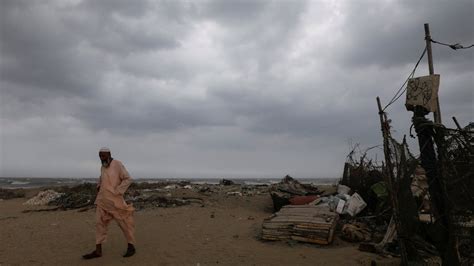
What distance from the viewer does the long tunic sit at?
7539 millimetres

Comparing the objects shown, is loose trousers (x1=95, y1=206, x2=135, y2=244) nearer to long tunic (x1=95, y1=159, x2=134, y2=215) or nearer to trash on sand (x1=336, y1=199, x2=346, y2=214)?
long tunic (x1=95, y1=159, x2=134, y2=215)

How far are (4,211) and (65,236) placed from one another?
774 centimetres

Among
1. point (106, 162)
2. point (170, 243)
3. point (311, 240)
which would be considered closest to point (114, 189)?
point (106, 162)

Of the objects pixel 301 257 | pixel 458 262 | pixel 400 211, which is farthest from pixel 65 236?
pixel 458 262

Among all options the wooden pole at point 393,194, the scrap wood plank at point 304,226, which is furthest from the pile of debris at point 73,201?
the wooden pole at point 393,194

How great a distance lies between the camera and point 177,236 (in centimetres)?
973

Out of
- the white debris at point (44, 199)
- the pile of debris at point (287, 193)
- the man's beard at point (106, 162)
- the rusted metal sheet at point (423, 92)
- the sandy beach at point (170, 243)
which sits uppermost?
the rusted metal sheet at point (423, 92)

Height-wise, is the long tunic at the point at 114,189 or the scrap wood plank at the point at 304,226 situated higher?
the long tunic at the point at 114,189

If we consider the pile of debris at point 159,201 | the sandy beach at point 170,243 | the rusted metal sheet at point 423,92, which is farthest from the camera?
the pile of debris at point 159,201

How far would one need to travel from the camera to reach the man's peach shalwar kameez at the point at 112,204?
24.7 ft

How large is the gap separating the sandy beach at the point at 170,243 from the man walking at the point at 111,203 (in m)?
0.36

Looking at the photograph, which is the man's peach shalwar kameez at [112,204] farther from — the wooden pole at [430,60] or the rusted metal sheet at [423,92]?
the wooden pole at [430,60]

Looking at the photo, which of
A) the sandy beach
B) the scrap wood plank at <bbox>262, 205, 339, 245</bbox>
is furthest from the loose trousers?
the scrap wood plank at <bbox>262, 205, 339, 245</bbox>

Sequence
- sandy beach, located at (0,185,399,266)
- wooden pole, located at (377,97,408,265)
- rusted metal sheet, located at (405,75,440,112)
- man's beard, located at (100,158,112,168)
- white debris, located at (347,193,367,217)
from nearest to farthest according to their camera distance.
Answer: rusted metal sheet, located at (405,75,440,112)
wooden pole, located at (377,97,408,265)
sandy beach, located at (0,185,399,266)
man's beard, located at (100,158,112,168)
white debris, located at (347,193,367,217)
